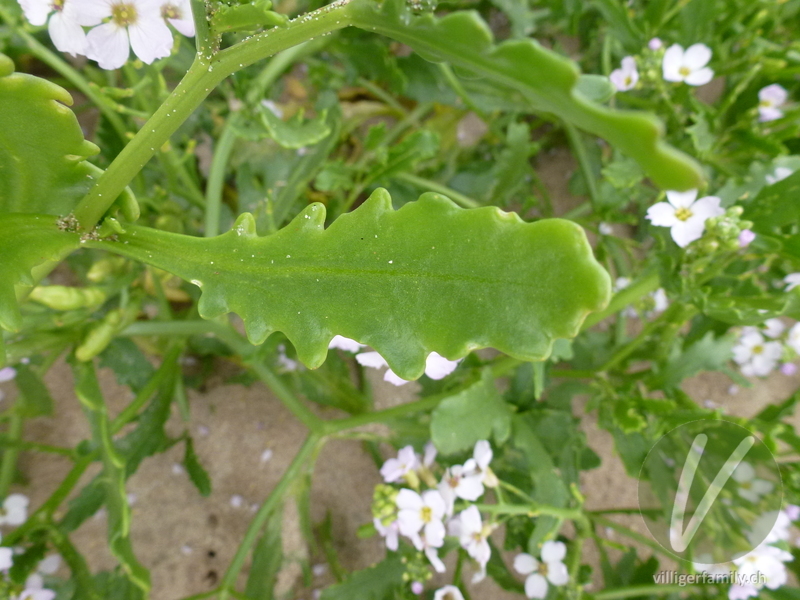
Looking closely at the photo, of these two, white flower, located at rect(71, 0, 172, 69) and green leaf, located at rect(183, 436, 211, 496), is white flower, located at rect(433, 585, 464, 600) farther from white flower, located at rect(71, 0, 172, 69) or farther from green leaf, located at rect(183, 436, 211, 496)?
white flower, located at rect(71, 0, 172, 69)

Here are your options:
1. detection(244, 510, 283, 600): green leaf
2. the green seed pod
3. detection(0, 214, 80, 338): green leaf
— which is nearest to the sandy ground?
detection(244, 510, 283, 600): green leaf

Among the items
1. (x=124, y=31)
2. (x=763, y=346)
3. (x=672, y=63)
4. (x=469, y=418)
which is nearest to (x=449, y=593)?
(x=469, y=418)

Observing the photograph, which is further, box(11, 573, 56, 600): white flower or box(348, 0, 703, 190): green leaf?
box(11, 573, 56, 600): white flower

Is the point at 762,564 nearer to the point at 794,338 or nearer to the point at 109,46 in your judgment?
the point at 794,338

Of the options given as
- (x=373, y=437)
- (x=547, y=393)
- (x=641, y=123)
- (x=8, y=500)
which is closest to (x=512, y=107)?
(x=547, y=393)

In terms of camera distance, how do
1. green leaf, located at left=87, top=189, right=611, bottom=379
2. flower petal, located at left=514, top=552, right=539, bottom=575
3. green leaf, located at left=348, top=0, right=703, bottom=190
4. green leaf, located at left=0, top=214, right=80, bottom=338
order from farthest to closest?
flower petal, located at left=514, top=552, right=539, bottom=575 < green leaf, located at left=0, top=214, right=80, bottom=338 < green leaf, located at left=87, top=189, right=611, bottom=379 < green leaf, located at left=348, top=0, right=703, bottom=190

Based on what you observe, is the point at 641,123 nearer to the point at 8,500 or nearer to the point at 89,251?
the point at 89,251
